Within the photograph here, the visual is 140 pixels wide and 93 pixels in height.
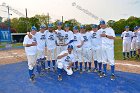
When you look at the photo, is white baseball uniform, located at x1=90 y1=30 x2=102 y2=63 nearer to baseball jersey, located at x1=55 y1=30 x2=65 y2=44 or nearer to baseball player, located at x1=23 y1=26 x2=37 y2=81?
baseball jersey, located at x1=55 y1=30 x2=65 y2=44

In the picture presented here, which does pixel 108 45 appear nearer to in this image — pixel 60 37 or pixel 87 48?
pixel 87 48

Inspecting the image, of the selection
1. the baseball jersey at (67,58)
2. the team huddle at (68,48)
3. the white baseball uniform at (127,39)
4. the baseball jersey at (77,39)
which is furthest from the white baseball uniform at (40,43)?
the white baseball uniform at (127,39)

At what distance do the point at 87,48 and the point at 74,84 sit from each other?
2.28 metres

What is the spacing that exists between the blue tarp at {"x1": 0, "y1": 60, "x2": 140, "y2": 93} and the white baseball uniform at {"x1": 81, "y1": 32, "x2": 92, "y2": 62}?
0.70 meters

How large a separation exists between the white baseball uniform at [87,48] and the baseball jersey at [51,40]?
126 centimetres

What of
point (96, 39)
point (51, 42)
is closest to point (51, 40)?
point (51, 42)

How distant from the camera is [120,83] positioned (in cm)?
755

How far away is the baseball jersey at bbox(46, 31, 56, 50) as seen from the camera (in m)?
9.50

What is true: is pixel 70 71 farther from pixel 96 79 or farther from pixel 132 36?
pixel 132 36

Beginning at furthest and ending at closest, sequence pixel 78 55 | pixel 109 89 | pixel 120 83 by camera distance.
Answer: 1. pixel 78 55
2. pixel 120 83
3. pixel 109 89

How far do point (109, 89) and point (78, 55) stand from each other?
10.3 feet

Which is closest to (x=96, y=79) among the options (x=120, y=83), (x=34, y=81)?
(x=120, y=83)

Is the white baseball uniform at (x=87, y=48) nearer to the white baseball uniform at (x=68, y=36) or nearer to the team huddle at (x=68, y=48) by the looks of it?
the team huddle at (x=68, y=48)

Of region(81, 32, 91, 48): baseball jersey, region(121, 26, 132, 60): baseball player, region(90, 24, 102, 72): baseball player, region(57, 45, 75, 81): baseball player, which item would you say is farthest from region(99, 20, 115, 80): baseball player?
region(121, 26, 132, 60): baseball player
